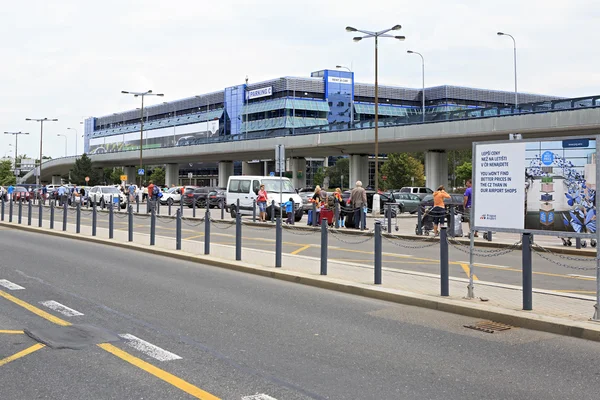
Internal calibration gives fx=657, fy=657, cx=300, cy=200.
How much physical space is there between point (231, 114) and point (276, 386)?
372 feet

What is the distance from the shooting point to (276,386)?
5332mm

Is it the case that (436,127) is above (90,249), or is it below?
above

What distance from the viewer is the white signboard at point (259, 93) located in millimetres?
109688

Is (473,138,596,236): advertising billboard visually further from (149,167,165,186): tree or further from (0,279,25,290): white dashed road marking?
(149,167,165,186): tree

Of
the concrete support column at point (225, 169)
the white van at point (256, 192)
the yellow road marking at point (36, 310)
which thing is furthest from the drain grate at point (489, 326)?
the concrete support column at point (225, 169)

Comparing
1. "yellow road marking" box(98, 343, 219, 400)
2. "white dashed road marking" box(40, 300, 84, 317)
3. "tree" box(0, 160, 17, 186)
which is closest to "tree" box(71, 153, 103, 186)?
"tree" box(0, 160, 17, 186)

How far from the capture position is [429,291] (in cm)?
988

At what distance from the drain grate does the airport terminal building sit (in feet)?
291

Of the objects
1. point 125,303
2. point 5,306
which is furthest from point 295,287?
point 5,306

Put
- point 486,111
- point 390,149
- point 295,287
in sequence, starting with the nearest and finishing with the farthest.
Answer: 1. point 295,287
2. point 486,111
3. point 390,149

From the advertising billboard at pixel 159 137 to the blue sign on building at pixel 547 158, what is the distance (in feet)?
327

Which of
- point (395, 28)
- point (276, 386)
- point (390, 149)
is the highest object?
point (395, 28)

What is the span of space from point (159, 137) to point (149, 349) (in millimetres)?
129846

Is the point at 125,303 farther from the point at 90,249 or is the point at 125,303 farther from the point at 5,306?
the point at 90,249
